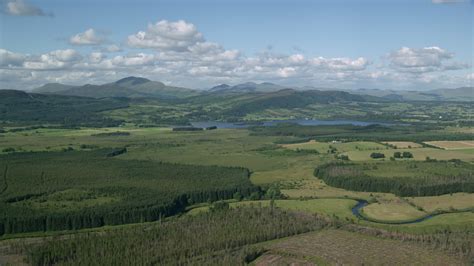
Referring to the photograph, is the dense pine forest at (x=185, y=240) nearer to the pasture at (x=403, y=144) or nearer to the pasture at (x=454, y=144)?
the pasture at (x=403, y=144)

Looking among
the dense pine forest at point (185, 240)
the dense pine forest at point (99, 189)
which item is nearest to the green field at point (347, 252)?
the dense pine forest at point (185, 240)

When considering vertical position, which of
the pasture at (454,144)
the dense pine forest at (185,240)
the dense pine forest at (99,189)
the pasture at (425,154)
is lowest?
the dense pine forest at (185,240)

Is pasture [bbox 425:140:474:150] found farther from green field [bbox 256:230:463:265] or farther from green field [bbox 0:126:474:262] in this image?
green field [bbox 256:230:463:265]

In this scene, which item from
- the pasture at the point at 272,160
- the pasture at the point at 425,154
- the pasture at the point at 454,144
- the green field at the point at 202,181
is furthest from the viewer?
the pasture at the point at 454,144

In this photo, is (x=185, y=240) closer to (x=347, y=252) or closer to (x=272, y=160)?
(x=347, y=252)

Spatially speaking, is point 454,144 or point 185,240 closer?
point 185,240

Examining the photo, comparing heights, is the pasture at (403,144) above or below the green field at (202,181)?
above

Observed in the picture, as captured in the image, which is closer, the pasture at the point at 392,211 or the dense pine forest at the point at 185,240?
the dense pine forest at the point at 185,240

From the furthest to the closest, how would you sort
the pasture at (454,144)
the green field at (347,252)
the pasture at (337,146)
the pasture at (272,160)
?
the pasture at (454,144) < the pasture at (337,146) < the pasture at (272,160) < the green field at (347,252)

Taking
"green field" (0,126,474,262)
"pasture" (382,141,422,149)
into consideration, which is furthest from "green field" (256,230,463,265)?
"pasture" (382,141,422,149)

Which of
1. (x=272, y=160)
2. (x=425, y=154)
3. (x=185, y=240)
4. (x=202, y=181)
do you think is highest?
(x=425, y=154)

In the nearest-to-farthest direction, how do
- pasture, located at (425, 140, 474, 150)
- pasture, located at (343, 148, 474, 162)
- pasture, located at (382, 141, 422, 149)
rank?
pasture, located at (343, 148, 474, 162) < pasture, located at (425, 140, 474, 150) < pasture, located at (382, 141, 422, 149)

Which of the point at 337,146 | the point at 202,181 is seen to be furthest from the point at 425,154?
the point at 202,181

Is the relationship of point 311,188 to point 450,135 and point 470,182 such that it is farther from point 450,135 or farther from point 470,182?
point 450,135
